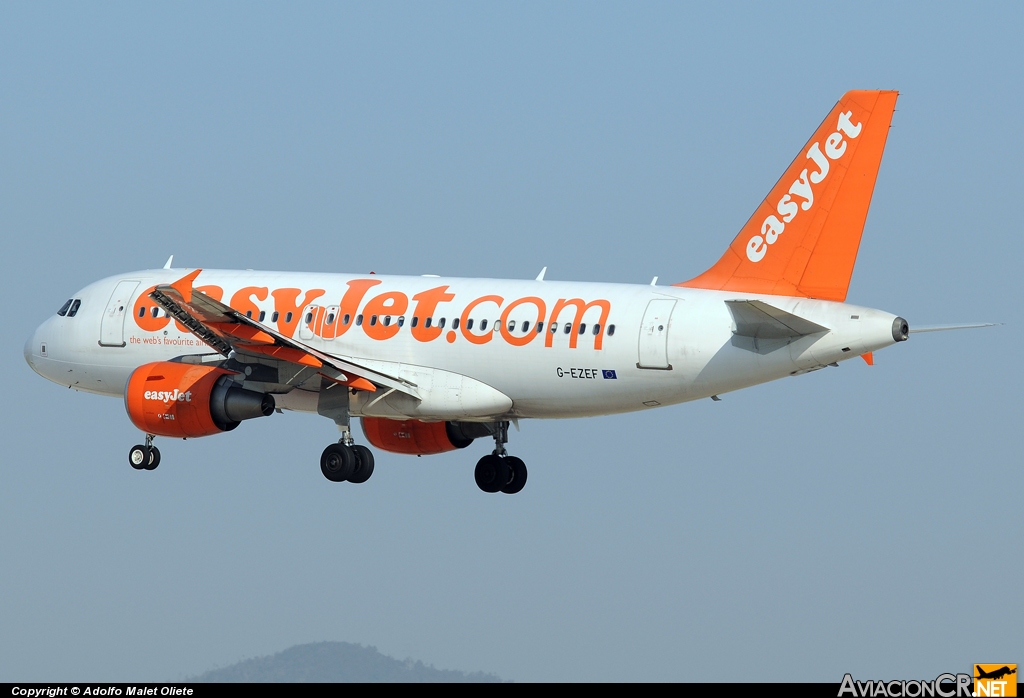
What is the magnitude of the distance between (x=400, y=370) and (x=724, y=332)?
8455mm

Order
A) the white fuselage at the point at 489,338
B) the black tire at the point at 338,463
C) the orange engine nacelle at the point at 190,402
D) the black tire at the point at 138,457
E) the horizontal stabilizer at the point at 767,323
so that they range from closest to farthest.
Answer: the horizontal stabilizer at the point at 767,323 → the white fuselage at the point at 489,338 → the orange engine nacelle at the point at 190,402 → the black tire at the point at 338,463 → the black tire at the point at 138,457

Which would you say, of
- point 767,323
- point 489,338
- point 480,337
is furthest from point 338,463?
point 767,323

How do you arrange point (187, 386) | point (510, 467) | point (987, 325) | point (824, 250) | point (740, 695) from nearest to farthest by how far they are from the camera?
point (740, 695), point (987, 325), point (824, 250), point (187, 386), point (510, 467)

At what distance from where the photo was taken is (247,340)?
1544 inches

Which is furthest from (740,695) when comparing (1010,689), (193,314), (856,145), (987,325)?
(193,314)

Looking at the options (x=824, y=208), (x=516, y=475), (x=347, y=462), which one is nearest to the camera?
(x=824, y=208)

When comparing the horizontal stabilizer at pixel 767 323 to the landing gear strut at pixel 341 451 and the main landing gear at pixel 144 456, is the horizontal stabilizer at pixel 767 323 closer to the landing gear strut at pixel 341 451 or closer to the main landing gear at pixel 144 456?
the landing gear strut at pixel 341 451

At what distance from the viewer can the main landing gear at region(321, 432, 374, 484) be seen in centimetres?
4084

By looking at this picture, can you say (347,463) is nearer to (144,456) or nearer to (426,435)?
(426,435)

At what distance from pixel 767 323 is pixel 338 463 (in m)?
11.3

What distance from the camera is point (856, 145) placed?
121ft

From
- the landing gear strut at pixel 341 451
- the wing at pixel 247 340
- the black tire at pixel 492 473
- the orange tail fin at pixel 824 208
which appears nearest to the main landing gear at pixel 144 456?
the wing at pixel 247 340

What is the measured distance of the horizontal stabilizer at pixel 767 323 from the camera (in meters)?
35.5

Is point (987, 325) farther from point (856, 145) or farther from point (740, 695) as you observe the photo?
point (740, 695)
